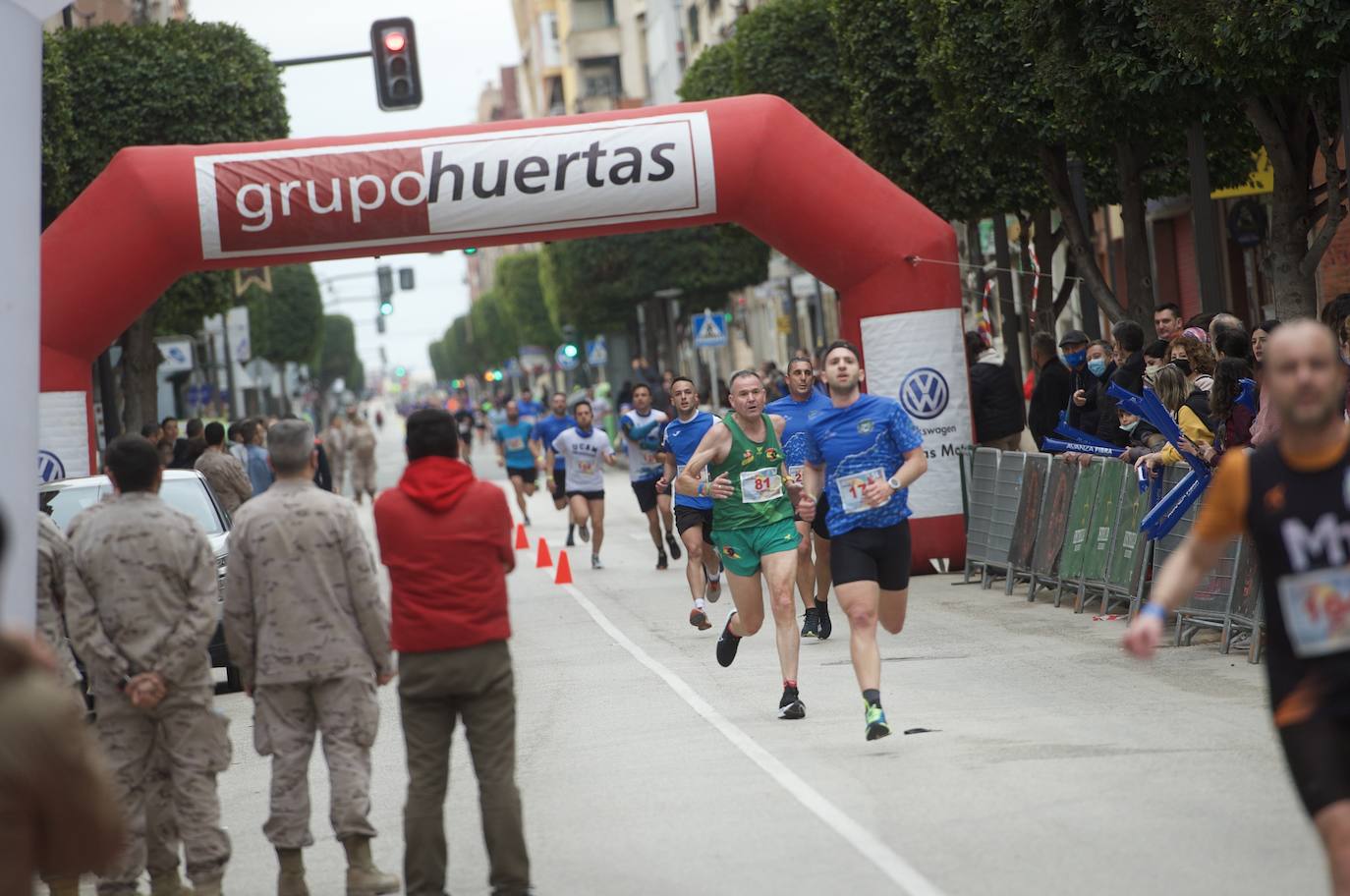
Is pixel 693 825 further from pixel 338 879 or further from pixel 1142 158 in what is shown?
pixel 1142 158

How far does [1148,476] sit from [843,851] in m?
6.35

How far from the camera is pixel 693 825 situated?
8.19 m

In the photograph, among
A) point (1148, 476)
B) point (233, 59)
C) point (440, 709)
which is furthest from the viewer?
point (233, 59)

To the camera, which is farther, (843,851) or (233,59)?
(233,59)

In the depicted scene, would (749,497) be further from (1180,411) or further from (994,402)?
(994,402)

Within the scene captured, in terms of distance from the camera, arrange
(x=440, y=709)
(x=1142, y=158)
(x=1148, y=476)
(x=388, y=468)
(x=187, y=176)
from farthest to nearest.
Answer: (x=388, y=468), (x=1142, y=158), (x=187, y=176), (x=1148, y=476), (x=440, y=709)

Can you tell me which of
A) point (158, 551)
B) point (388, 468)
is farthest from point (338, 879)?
point (388, 468)

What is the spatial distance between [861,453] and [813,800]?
7.18 ft

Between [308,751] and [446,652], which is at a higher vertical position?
[446,652]

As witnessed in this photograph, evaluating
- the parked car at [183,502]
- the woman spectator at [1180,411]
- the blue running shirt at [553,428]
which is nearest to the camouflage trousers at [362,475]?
the blue running shirt at [553,428]

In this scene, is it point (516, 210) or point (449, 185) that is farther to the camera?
point (516, 210)

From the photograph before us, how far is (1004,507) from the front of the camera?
56.5 feet

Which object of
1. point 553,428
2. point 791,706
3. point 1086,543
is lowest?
point 791,706

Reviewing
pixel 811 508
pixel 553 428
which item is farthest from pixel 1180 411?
pixel 553 428
